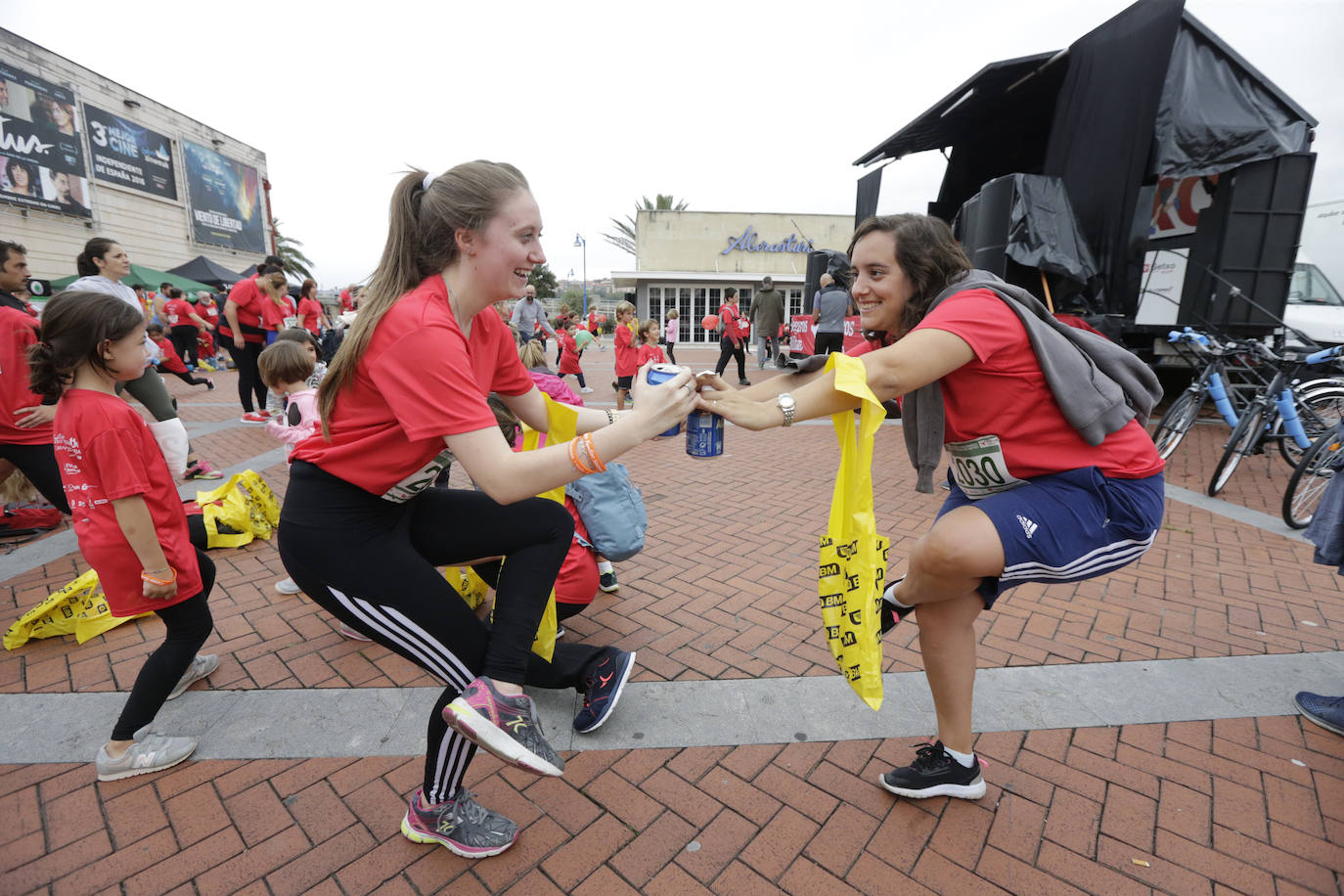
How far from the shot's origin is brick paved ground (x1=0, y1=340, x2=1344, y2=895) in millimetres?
1839

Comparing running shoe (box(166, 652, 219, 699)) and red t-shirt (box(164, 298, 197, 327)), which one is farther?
red t-shirt (box(164, 298, 197, 327))

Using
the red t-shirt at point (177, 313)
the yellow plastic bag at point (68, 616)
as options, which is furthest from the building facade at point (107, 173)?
the yellow plastic bag at point (68, 616)

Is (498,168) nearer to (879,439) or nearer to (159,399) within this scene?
(159,399)

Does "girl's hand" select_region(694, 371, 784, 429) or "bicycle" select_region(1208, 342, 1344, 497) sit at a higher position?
"girl's hand" select_region(694, 371, 784, 429)

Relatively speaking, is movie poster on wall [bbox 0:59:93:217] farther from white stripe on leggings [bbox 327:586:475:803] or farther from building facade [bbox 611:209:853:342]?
white stripe on leggings [bbox 327:586:475:803]

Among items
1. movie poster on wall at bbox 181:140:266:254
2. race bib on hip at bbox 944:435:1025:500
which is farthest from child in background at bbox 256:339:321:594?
movie poster on wall at bbox 181:140:266:254

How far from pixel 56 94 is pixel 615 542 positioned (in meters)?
26.6

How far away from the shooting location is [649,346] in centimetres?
952

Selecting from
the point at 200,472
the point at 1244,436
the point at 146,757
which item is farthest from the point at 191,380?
the point at 1244,436

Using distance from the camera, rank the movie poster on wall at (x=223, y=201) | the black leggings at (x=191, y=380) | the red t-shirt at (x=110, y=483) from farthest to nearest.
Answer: the movie poster on wall at (x=223, y=201), the black leggings at (x=191, y=380), the red t-shirt at (x=110, y=483)

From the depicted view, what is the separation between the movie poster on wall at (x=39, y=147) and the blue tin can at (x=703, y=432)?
80.9ft

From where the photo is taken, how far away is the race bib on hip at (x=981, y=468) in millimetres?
1934

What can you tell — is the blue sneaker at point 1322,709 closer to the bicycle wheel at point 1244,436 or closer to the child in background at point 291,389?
the bicycle wheel at point 1244,436

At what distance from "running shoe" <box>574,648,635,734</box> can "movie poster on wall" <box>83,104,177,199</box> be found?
26820 mm
